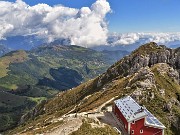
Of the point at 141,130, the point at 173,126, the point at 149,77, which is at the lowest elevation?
the point at 173,126

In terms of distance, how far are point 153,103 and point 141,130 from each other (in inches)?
1245

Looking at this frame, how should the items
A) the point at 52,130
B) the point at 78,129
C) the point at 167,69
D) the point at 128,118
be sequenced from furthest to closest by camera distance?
the point at 167,69 < the point at 128,118 < the point at 52,130 < the point at 78,129

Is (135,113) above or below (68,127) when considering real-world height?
→ above

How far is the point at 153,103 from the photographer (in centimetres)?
12056

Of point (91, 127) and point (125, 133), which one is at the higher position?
point (91, 127)

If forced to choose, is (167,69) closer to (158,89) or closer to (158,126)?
(158,89)

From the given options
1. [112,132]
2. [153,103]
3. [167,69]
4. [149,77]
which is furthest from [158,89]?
[112,132]

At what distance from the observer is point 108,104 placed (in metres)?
132

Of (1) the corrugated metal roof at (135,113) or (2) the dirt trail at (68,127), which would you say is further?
(1) the corrugated metal roof at (135,113)

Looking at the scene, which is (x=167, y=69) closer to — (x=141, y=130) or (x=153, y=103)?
(x=153, y=103)

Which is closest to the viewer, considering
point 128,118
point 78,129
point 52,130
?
point 78,129

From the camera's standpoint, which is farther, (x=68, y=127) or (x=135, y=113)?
(x=135, y=113)

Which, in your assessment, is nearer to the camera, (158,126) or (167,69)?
(158,126)

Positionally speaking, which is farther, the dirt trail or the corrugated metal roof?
the corrugated metal roof
